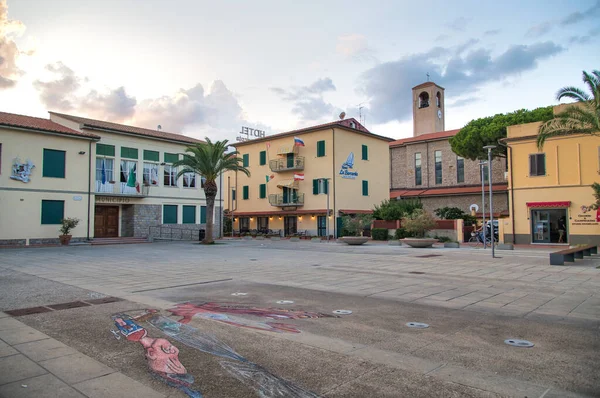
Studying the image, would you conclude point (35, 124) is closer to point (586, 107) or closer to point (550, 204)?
point (586, 107)

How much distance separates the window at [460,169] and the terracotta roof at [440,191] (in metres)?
1.80

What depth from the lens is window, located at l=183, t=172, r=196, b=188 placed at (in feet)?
127

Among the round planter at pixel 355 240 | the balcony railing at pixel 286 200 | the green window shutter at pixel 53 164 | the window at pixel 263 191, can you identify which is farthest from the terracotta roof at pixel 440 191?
the green window shutter at pixel 53 164

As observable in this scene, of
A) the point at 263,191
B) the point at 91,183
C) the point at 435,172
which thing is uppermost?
the point at 435,172

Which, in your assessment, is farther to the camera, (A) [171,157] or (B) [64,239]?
(A) [171,157]

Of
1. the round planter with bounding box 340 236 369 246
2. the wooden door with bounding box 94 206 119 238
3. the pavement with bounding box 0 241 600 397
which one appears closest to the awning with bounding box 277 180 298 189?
the round planter with bounding box 340 236 369 246

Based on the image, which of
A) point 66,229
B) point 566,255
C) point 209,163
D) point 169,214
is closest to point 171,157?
point 169,214

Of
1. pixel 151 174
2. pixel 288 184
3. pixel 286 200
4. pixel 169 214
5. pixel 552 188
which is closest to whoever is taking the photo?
pixel 552 188

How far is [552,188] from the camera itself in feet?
89.6

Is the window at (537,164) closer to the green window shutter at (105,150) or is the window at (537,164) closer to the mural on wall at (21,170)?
the green window shutter at (105,150)

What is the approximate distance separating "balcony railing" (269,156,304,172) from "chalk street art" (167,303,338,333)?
34916mm

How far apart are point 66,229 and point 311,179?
22.0m

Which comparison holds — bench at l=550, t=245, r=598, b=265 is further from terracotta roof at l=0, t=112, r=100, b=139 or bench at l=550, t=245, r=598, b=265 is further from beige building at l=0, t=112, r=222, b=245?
terracotta roof at l=0, t=112, r=100, b=139

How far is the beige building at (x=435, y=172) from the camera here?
1906 inches
